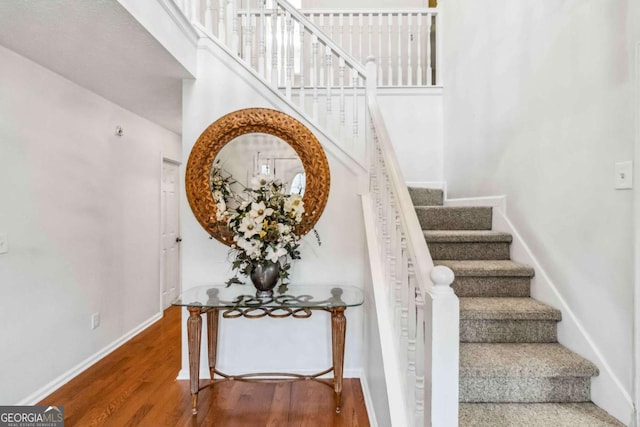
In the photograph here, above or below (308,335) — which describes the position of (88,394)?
below

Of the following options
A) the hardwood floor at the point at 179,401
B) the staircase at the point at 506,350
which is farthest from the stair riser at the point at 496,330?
the hardwood floor at the point at 179,401

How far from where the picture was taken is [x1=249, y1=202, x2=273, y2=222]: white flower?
231 cm

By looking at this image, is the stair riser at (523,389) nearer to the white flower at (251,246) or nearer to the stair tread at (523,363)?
the stair tread at (523,363)

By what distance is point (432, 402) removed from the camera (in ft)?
3.79

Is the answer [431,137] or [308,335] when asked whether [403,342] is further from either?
[431,137]

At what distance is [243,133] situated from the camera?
2703 mm

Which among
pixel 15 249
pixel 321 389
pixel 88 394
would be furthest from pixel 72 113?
pixel 321 389

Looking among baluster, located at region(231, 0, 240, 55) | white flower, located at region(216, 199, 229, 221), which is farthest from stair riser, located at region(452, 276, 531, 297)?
baluster, located at region(231, 0, 240, 55)

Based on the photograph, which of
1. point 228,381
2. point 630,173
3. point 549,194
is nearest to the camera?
point 630,173

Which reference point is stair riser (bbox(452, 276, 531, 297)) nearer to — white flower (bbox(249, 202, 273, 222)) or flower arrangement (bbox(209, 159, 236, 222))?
white flower (bbox(249, 202, 273, 222))

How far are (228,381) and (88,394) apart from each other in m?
0.94

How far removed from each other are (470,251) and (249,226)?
5.10 ft

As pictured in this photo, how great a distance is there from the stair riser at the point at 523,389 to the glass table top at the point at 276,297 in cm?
79

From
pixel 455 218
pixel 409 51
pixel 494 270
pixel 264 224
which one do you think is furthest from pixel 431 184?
pixel 264 224
